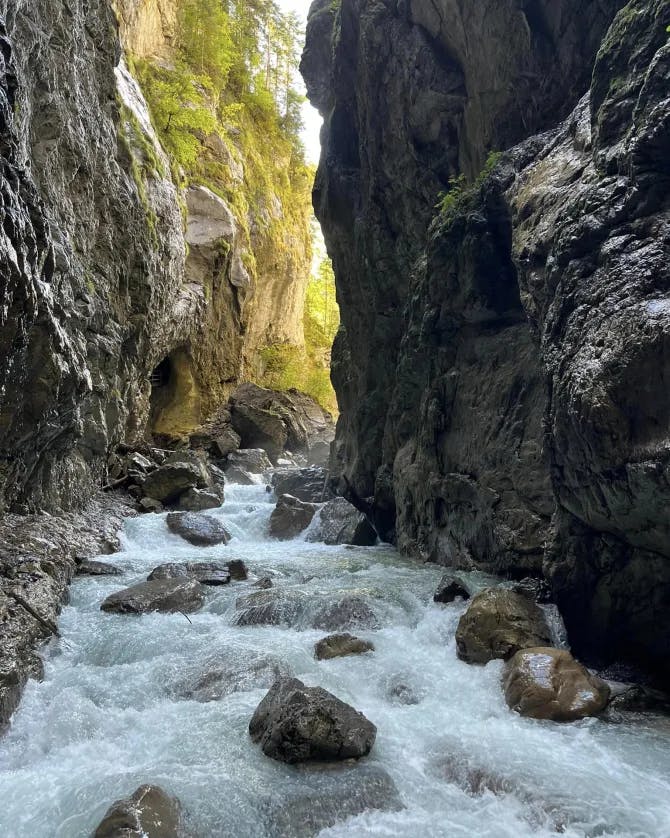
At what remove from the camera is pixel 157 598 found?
29.7 ft

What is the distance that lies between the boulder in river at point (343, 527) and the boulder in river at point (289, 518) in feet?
1.37

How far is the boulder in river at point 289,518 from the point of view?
54.2 feet

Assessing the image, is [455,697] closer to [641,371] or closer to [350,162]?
[641,371]

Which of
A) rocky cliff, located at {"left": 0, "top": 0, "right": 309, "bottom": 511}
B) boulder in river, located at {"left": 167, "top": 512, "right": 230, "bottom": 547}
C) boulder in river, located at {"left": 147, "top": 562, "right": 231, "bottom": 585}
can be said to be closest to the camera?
rocky cliff, located at {"left": 0, "top": 0, "right": 309, "bottom": 511}

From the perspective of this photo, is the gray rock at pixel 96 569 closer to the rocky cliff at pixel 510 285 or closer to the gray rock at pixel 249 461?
the rocky cliff at pixel 510 285

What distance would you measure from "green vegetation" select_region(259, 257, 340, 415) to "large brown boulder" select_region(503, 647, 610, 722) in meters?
30.3

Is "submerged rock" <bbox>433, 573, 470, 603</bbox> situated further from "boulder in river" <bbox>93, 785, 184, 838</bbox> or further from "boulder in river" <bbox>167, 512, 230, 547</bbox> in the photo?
"boulder in river" <bbox>167, 512, 230, 547</bbox>

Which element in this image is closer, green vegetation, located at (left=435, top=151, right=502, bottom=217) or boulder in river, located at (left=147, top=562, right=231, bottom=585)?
boulder in river, located at (left=147, top=562, right=231, bottom=585)

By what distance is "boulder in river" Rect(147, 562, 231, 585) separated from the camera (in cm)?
1041

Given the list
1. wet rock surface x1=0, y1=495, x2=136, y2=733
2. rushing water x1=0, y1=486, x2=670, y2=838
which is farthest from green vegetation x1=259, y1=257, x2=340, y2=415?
rushing water x1=0, y1=486, x2=670, y2=838

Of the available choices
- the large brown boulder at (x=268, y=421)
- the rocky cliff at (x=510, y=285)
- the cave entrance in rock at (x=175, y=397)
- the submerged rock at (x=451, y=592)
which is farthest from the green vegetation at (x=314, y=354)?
the submerged rock at (x=451, y=592)

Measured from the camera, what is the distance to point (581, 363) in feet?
20.9

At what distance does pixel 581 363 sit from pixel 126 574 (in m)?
8.78

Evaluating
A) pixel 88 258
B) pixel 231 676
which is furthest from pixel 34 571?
pixel 88 258
